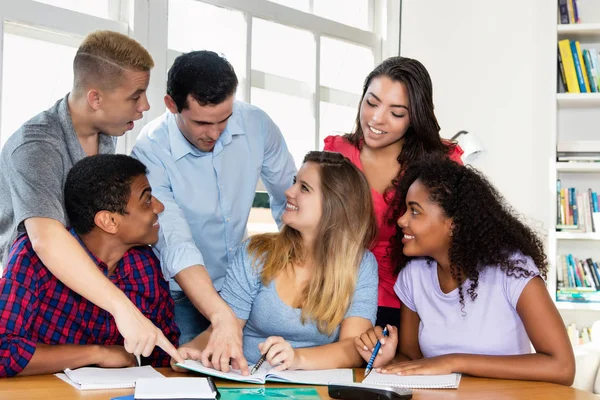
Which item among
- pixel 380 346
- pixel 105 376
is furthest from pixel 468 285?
pixel 105 376

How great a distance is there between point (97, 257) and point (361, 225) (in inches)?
28.8

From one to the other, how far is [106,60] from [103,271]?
1.82 feet

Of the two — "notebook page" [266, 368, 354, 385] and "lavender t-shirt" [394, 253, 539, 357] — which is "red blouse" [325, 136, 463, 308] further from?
"notebook page" [266, 368, 354, 385]

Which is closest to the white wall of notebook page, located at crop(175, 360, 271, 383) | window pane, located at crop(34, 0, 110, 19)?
window pane, located at crop(34, 0, 110, 19)

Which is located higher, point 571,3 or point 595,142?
point 571,3

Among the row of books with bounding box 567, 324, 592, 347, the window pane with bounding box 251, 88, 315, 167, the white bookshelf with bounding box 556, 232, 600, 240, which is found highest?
the window pane with bounding box 251, 88, 315, 167

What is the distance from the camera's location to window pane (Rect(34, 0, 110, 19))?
2789mm

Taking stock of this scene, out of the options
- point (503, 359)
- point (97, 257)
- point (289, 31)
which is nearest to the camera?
point (503, 359)

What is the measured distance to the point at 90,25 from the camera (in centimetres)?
283

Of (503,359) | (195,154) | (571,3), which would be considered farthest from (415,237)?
(571,3)

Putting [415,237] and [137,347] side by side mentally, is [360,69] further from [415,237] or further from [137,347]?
[137,347]

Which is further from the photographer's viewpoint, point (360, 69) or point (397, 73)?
point (360, 69)

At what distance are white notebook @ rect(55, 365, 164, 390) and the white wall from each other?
2.91 meters

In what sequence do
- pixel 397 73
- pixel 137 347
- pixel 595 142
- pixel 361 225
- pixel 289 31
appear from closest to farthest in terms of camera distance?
1. pixel 137 347
2. pixel 361 225
3. pixel 397 73
4. pixel 289 31
5. pixel 595 142
